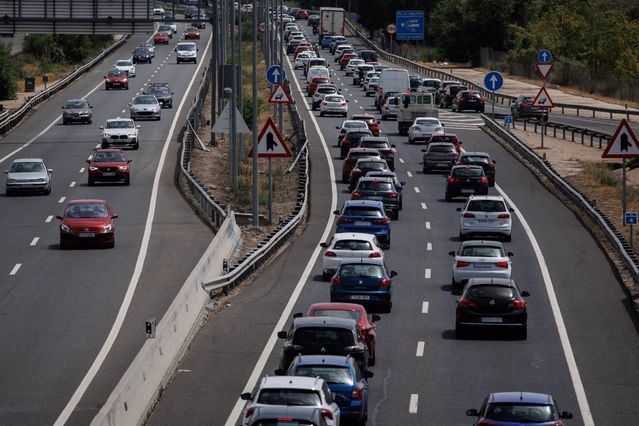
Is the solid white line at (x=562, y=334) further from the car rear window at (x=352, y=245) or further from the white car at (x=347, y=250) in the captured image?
the car rear window at (x=352, y=245)

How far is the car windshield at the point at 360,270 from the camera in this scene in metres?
33.2

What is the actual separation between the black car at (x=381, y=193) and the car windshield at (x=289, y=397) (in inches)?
1118

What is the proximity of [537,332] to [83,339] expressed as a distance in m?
9.18

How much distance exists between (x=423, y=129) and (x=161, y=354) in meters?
48.0

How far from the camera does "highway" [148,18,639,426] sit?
79.7 ft

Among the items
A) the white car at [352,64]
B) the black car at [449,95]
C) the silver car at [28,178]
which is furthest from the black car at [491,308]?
the white car at [352,64]

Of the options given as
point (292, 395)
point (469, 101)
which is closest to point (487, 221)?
point (292, 395)

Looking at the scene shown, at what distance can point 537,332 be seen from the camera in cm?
3125

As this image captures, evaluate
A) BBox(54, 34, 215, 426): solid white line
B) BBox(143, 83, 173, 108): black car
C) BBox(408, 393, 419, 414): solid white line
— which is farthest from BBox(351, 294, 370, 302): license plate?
BBox(143, 83, 173, 108): black car

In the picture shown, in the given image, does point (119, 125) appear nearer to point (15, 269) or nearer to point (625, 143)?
point (15, 269)

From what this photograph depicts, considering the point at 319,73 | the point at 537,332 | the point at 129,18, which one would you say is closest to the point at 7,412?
the point at 537,332

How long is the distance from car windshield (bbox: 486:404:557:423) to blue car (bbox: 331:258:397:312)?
43.1 feet

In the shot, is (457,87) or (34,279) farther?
(457,87)

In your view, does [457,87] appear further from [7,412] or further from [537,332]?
[7,412]
